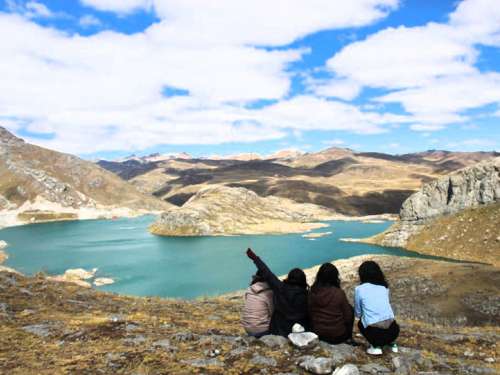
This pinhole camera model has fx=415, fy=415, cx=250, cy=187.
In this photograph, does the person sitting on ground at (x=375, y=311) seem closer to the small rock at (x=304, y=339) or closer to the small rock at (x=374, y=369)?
the small rock at (x=374, y=369)

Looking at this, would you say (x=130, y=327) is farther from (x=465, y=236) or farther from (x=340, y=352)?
(x=465, y=236)

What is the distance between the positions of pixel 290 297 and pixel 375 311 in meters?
2.86

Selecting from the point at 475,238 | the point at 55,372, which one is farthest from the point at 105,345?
the point at 475,238

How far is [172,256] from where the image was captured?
411ft

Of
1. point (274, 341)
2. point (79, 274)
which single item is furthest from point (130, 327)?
point (79, 274)

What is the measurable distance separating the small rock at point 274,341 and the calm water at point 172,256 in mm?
62564

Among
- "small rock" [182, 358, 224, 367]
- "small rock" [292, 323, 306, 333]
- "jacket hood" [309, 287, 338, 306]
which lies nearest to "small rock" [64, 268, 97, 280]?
"small rock" [182, 358, 224, 367]

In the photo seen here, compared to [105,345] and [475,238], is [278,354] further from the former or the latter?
[475,238]

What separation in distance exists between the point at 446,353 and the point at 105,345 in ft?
42.4

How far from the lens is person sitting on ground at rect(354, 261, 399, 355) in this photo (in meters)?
13.6

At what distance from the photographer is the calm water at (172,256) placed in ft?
283

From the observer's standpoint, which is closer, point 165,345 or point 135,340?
point 165,345

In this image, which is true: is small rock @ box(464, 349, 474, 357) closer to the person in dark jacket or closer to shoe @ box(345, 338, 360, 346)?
shoe @ box(345, 338, 360, 346)

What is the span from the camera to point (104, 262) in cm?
11062
